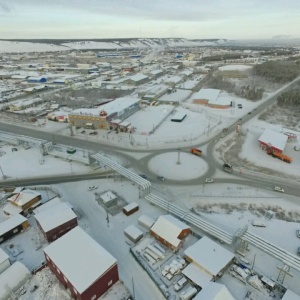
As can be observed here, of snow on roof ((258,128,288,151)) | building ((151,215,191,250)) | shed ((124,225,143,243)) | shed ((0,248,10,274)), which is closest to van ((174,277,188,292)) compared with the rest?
building ((151,215,191,250))

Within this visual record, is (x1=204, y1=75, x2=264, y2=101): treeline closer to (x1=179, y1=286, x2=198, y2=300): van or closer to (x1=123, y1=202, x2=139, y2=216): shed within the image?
(x1=123, y1=202, x2=139, y2=216): shed

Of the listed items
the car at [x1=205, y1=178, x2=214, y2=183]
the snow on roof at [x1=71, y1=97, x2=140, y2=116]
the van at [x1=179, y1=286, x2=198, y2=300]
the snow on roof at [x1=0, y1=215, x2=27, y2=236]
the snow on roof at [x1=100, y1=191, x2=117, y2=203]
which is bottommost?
the car at [x1=205, y1=178, x2=214, y2=183]

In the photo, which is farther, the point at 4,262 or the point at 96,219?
the point at 96,219

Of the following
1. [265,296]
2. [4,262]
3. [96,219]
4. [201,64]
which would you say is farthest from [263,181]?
[201,64]

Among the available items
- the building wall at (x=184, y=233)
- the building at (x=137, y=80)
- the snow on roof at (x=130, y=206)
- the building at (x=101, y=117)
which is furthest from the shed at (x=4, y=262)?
the building at (x=137, y=80)

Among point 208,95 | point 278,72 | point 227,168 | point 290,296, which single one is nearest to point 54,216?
point 290,296

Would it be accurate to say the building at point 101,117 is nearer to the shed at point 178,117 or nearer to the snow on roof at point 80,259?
the shed at point 178,117

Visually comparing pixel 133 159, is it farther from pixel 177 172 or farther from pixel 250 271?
pixel 250 271
